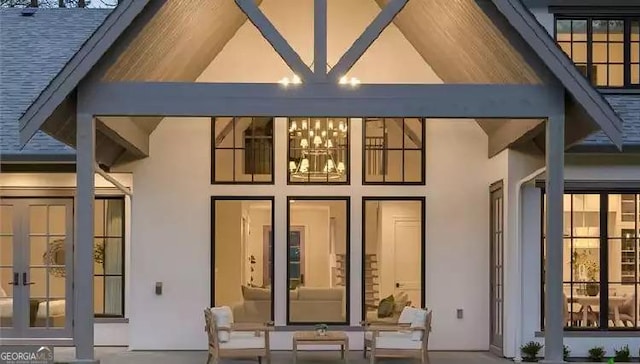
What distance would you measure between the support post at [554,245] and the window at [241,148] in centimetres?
501

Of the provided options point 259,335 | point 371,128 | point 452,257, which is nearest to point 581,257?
point 452,257

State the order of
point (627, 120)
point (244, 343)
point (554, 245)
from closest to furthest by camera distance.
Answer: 1. point (554, 245)
2. point (244, 343)
3. point (627, 120)

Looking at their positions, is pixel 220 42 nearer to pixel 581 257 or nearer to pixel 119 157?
pixel 119 157

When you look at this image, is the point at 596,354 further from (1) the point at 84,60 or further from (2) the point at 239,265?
(1) the point at 84,60

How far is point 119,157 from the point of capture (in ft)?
41.1

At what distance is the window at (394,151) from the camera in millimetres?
12781

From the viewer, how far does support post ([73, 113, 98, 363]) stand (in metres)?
8.34

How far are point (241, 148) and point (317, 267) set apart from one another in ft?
9.13

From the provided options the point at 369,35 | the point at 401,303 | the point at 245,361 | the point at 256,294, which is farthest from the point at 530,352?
the point at 369,35

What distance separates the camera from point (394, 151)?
12820mm

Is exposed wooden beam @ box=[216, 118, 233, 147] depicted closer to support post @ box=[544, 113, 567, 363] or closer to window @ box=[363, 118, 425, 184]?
window @ box=[363, 118, 425, 184]

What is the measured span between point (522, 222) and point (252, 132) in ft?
13.2

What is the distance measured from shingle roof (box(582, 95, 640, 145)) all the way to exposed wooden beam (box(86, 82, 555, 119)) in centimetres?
347

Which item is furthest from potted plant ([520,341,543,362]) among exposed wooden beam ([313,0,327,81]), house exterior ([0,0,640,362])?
exposed wooden beam ([313,0,327,81])
